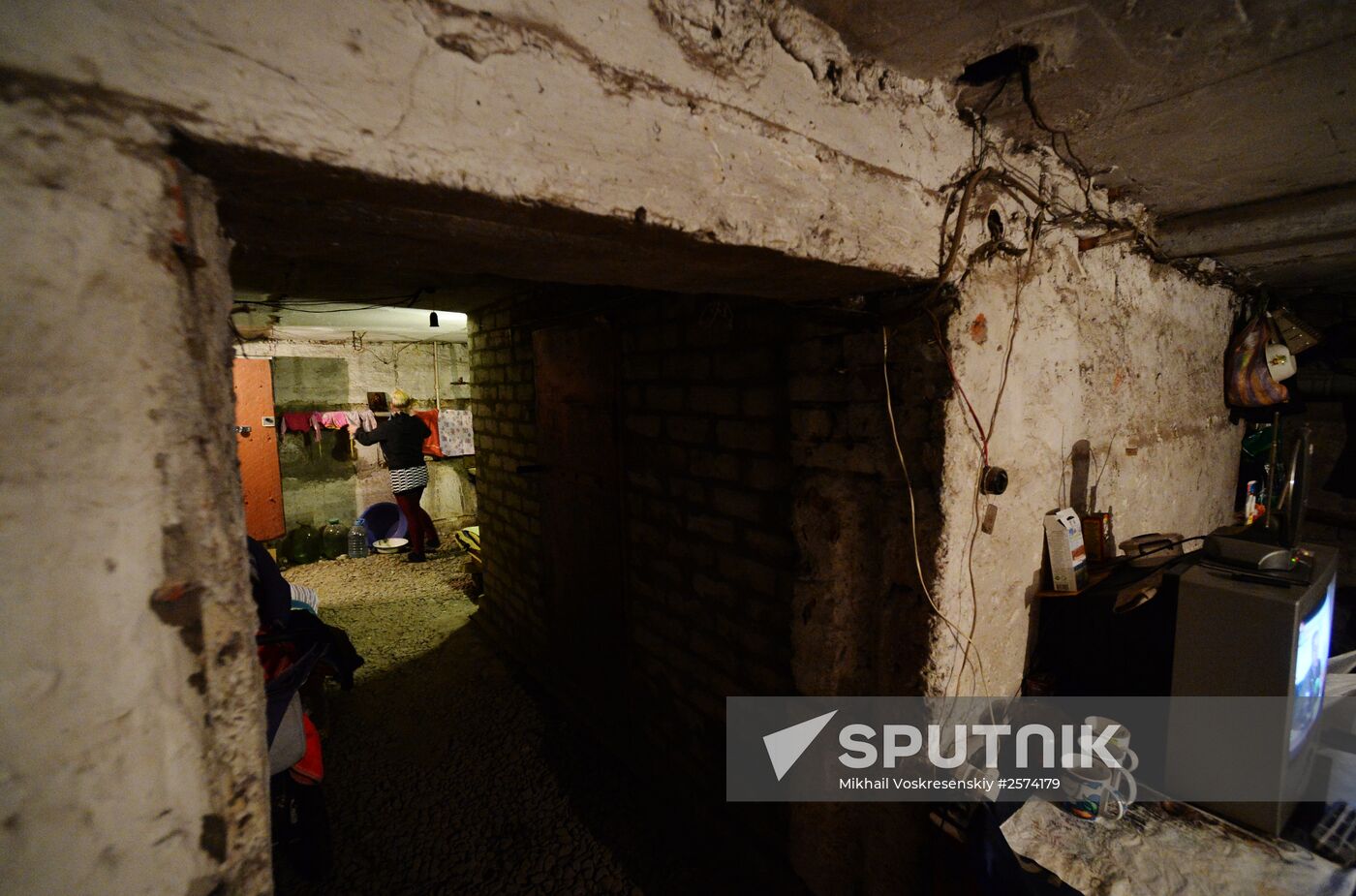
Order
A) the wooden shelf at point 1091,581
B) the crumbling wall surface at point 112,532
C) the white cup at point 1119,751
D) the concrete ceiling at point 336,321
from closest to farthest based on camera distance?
the crumbling wall surface at point 112,532, the white cup at point 1119,751, the wooden shelf at point 1091,581, the concrete ceiling at point 336,321

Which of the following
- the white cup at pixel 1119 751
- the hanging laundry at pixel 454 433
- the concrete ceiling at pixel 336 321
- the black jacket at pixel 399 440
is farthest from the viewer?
the hanging laundry at pixel 454 433

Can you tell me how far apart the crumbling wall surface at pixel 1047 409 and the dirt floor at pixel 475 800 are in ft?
5.13

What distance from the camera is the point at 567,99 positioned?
0.77 metres

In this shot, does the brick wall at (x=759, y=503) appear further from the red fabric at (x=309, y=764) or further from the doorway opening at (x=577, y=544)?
the red fabric at (x=309, y=764)

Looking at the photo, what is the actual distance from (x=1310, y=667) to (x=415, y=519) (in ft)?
22.7

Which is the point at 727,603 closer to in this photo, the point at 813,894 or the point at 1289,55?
the point at 813,894

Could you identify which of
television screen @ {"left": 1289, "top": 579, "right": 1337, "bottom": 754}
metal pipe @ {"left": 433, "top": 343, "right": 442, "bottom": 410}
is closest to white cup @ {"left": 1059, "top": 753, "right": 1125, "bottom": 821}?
television screen @ {"left": 1289, "top": 579, "right": 1337, "bottom": 754}

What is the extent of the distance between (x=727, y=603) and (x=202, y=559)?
1.70 metres

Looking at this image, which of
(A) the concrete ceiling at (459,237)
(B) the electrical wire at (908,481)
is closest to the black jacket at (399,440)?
(A) the concrete ceiling at (459,237)

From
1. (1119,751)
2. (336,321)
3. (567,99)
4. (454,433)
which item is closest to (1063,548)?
(1119,751)

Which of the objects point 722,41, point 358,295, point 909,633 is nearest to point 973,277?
point 722,41

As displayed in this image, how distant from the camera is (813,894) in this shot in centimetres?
178

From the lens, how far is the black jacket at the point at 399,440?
6.16 m

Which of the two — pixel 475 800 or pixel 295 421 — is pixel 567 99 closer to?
pixel 475 800
